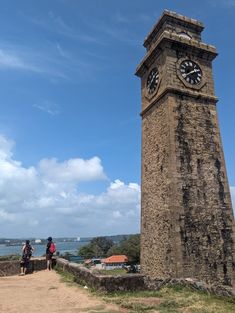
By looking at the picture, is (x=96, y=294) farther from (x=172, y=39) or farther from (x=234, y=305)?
(x=172, y=39)

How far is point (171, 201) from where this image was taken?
1455 centimetres

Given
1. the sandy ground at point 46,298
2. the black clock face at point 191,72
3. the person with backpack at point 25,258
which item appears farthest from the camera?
the black clock face at point 191,72

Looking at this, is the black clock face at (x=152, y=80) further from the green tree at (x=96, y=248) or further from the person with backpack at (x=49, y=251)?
the green tree at (x=96, y=248)

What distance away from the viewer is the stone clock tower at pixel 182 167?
563 inches

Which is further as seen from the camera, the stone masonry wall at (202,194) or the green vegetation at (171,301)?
the stone masonry wall at (202,194)

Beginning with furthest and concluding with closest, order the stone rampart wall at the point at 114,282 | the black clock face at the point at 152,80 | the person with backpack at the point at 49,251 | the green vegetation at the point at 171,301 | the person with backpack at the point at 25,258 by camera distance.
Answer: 1. the black clock face at the point at 152,80
2. the person with backpack at the point at 49,251
3. the person with backpack at the point at 25,258
4. the stone rampart wall at the point at 114,282
5. the green vegetation at the point at 171,301

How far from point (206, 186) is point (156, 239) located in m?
3.50

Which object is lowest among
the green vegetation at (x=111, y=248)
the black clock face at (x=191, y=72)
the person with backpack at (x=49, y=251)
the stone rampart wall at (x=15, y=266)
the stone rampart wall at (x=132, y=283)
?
the stone rampart wall at (x=132, y=283)

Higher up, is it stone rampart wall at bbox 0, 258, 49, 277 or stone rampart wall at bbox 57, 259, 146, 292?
stone rampart wall at bbox 0, 258, 49, 277

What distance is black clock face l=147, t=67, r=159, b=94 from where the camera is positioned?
1795cm

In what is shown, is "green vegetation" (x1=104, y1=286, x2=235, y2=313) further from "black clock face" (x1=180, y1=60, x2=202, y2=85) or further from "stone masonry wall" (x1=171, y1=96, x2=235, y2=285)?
"black clock face" (x1=180, y1=60, x2=202, y2=85)

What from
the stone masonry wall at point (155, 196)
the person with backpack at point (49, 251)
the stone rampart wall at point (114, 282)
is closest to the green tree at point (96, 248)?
the stone masonry wall at point (155, 196)

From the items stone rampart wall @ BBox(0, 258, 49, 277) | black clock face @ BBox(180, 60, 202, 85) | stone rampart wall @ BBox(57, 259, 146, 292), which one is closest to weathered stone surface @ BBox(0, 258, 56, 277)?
stone rampart wall @ BBox(0, 258, 49, 277)

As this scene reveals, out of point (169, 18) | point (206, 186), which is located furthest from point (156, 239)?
point (169, 18)
